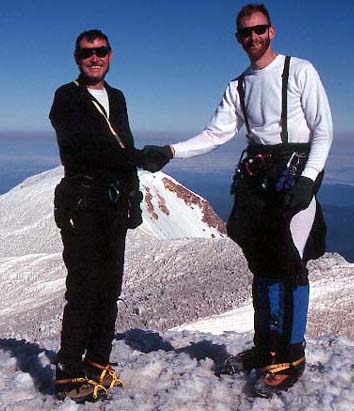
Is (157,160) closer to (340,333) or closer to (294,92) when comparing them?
(294,92)

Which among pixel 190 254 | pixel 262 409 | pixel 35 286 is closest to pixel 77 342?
pixel 262 409

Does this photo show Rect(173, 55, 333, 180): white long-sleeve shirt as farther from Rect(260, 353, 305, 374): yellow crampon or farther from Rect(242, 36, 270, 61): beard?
Rect(260, 353, 305, 374): yellow crampon

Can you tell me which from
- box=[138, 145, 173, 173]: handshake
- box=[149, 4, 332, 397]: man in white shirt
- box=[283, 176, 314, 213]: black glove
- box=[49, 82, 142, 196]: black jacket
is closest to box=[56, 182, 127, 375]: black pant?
box=[49, 82, 142, 196]: black jacket

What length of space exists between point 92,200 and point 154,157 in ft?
2.11

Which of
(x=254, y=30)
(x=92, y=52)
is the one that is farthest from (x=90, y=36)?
(x=254, y=30)

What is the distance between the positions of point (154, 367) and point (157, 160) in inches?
82.5

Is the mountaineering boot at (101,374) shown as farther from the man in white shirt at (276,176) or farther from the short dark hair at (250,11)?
the short dark hair at (250,11)

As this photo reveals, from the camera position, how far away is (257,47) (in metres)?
5.06

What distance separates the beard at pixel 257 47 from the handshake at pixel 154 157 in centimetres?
110

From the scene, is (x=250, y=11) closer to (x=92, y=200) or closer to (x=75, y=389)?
(x=92, y=200)

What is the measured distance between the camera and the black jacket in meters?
4.98

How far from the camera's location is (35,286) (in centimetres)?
2097

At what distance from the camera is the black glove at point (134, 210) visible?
5.39 meters

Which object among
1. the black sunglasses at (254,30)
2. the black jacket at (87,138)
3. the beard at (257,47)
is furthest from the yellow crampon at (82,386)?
the black sunglasses at (254,30)
